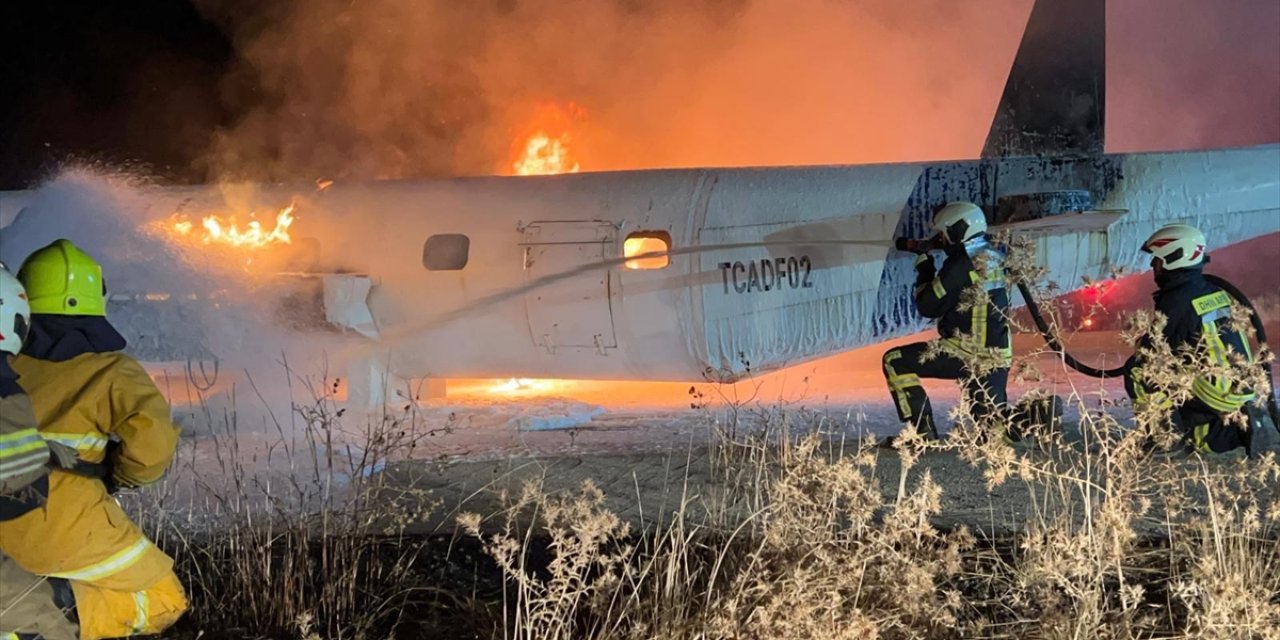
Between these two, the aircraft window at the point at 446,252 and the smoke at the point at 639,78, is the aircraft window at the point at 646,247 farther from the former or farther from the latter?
the smoke at the point at 639,78

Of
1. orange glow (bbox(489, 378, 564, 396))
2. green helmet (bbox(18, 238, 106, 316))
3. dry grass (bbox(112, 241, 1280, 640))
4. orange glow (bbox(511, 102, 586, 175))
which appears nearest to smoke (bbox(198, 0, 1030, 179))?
orange glow (bbox(511, 102, 586, 175))

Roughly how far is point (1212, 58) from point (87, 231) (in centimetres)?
2078

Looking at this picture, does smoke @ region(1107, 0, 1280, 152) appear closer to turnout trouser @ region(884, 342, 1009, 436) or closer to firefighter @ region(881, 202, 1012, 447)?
Answer: firefighter @ region(881, 202, 1012, 447)

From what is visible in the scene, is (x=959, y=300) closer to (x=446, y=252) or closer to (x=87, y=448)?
(x=446, y=252)

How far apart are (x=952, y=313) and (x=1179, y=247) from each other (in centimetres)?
156

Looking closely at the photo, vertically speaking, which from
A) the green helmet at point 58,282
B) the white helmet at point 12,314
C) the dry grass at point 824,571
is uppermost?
the green helmet at point 58,282

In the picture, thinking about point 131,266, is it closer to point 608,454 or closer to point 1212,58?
point 608,454

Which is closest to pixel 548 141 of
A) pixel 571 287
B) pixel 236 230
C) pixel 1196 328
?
pixel 236 230

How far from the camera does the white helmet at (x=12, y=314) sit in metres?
2.68

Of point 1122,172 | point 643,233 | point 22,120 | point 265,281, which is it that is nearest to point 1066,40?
point 1122,172

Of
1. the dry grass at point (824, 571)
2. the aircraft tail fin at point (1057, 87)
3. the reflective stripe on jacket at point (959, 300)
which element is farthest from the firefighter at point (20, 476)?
the aircraft tail fin at point (1057, 87)

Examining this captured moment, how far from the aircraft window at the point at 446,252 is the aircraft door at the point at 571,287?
61 cm

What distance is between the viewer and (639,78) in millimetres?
17422

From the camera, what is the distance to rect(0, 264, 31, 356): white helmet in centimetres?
268
